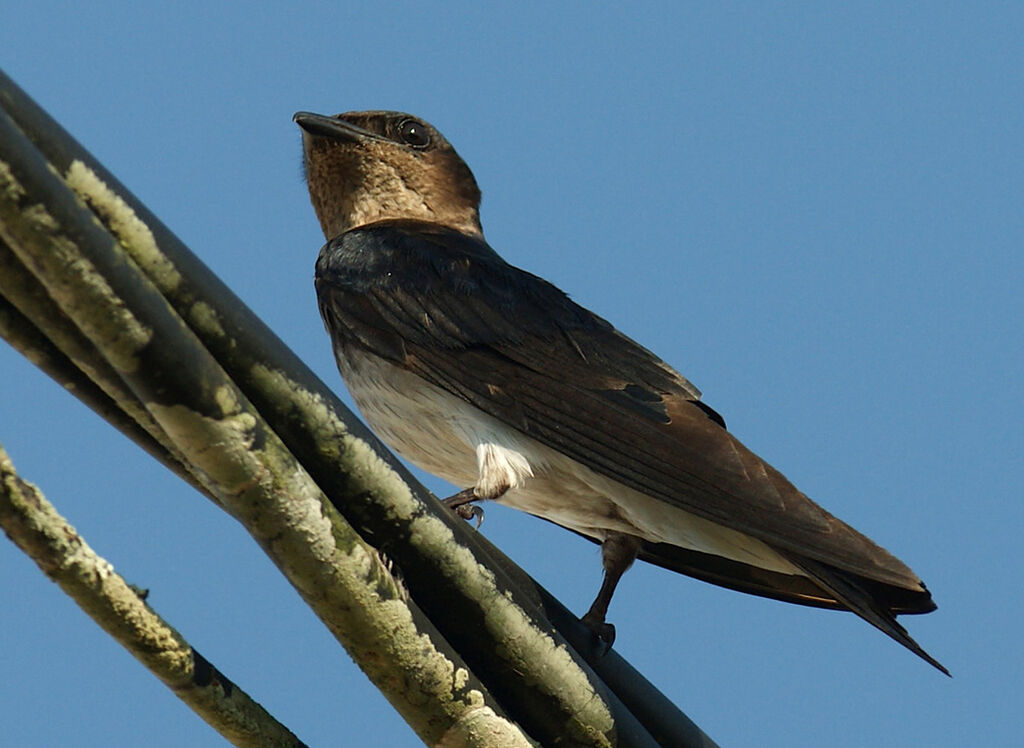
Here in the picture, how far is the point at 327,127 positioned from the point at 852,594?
129 inches

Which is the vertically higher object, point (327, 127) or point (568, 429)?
point (327, 127)

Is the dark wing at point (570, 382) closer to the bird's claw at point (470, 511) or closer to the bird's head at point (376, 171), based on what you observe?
the bird's claw at point (470, 511)

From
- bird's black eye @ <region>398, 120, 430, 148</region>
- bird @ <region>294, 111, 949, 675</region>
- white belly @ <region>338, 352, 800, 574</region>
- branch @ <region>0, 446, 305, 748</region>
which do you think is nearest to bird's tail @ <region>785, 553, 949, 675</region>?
bird @ <region>294, 111, 949, 675</region>

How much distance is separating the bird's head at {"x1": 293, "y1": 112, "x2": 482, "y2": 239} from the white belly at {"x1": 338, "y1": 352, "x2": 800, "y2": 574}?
A: 1.42 metres

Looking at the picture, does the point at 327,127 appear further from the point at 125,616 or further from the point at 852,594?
the point at 125,616

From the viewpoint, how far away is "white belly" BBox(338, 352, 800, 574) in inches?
182

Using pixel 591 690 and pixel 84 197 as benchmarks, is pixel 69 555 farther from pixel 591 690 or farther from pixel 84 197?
pixel 591 690

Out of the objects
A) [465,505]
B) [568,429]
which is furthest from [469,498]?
[568,429]

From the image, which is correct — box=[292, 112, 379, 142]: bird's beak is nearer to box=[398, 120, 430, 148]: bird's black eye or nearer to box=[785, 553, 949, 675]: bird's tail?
box=[398, 120, 430, 148]: bird's black eye

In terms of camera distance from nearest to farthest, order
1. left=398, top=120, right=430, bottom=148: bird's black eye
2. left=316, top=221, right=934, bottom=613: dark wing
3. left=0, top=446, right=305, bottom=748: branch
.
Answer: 1. left=0, top=446, right=305, bottom=748: branch
2. left=316, top=221, right=934, bottom=613: dark wing
3. left=398, top=120, right=430, bottom=148: bird's black eye

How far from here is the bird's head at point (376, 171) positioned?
6.41 m

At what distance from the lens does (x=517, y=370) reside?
484 cm

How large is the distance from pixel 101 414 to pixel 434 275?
2837mm

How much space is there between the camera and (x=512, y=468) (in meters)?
4.60
